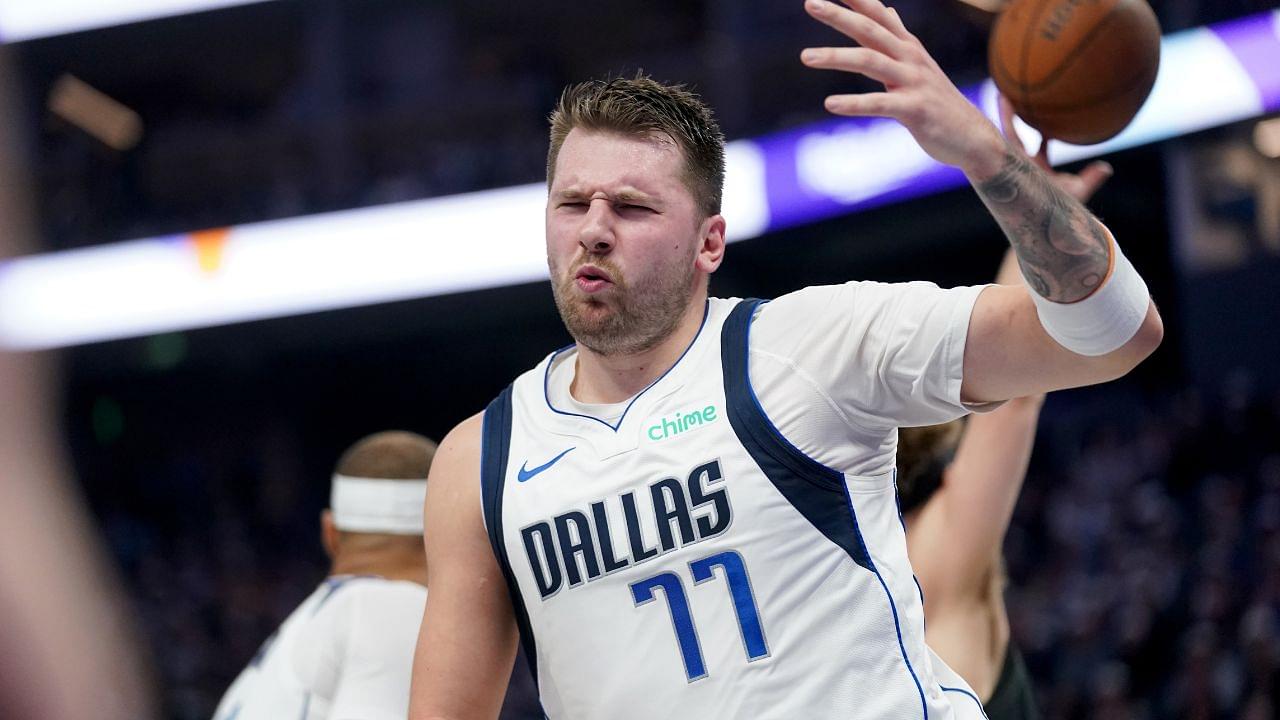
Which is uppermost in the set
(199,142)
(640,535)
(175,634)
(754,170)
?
(199,142)

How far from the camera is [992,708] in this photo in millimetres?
3412

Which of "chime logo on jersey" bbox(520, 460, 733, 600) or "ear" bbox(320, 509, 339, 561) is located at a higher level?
"chime logo on jersey" bbox(520, 460, 733, 600)

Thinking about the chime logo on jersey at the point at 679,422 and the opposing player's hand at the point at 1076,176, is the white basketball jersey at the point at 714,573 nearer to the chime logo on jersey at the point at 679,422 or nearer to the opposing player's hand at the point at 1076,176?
the chime logo on jersey at the point at 679,422

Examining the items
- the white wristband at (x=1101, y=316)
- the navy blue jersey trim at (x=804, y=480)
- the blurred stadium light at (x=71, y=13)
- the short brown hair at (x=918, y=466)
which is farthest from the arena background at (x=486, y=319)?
the white wristband at (x=1101, y=316)

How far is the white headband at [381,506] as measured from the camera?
12.0 feet

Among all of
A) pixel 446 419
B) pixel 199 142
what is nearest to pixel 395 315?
pixel 446 419

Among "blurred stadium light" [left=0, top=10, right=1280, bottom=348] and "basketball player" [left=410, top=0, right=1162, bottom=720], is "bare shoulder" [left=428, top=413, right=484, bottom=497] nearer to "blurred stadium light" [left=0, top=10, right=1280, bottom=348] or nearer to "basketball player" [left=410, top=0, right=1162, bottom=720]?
"basketball player" [left=410, top=0, right=1162, bottom=720]

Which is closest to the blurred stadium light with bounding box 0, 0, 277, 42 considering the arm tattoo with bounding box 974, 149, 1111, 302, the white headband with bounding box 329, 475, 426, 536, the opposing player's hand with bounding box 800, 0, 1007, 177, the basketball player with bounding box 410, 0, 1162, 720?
the white headband with bounding box 329, 475, 426, 536

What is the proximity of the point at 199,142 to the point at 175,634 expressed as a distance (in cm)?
602

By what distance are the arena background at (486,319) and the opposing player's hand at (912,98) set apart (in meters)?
6.72

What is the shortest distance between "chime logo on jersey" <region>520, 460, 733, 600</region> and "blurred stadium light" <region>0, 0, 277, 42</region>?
12244 millimetres

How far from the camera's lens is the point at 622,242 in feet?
8.32

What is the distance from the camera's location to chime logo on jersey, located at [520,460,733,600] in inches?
94.3

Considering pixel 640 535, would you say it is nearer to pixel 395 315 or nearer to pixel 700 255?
pixel 700 255
